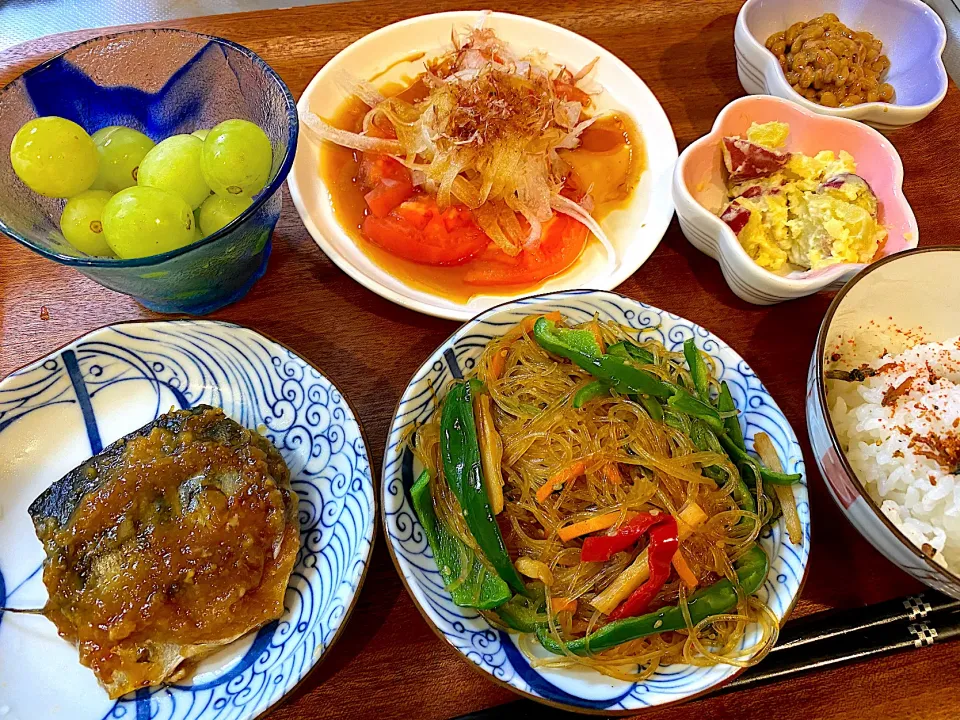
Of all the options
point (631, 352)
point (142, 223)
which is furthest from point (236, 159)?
point (631, 352)

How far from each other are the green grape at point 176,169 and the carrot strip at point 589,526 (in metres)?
1.22

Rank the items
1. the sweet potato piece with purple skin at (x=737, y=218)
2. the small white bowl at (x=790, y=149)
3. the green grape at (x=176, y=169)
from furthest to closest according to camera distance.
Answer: the sweet potato piece with purple skin at (x=737, y=218), the small white bowl at (x=790, y=149), the green grape at (x=176, y=169)

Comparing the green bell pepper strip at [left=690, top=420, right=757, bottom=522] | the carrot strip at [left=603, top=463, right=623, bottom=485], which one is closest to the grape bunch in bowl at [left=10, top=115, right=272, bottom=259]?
the carrot strip at [left=603, top=463, right=623, bottom=485]

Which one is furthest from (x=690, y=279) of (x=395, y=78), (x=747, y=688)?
(x=395, y=78)

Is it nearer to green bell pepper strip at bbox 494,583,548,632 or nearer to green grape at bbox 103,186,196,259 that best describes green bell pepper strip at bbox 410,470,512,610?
green bell pepper strip at bbox 494,583,548,632

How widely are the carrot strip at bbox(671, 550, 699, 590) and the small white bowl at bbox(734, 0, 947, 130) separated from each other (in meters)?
1.56

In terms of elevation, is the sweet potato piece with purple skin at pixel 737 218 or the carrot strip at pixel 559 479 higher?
the sweet potato piece with purple skin at pixel 737 218

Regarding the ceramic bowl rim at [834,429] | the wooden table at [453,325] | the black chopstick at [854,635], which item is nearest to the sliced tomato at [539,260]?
the wooden table at [453,325]

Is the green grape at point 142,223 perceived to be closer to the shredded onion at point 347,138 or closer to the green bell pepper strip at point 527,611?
the shredded onion at point 347,138

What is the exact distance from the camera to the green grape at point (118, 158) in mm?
1629

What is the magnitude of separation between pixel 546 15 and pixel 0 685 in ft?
8.94

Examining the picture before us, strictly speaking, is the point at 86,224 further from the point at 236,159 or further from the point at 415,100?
the point at 415,100

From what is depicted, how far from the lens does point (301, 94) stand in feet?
7.34

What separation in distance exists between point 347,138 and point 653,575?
1652mm
